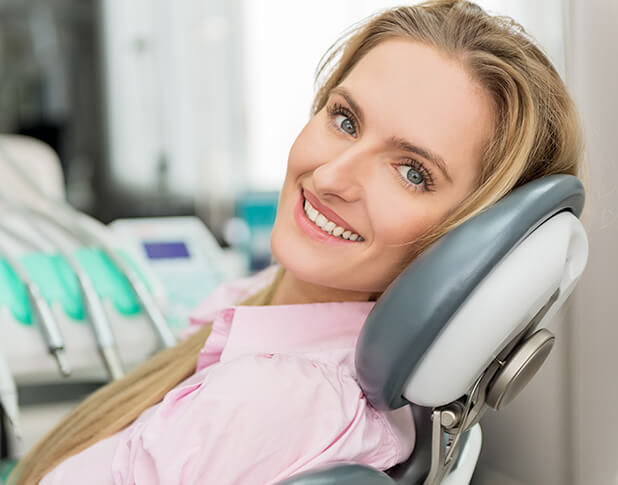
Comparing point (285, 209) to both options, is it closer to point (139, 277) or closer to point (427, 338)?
point (427, 338)

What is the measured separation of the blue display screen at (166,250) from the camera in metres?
1.56

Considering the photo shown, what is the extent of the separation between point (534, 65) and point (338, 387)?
38 cm

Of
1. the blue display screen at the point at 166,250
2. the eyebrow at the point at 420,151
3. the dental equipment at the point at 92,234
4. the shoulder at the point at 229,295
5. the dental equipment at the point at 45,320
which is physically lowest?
the blue display screen at the point at 166,250

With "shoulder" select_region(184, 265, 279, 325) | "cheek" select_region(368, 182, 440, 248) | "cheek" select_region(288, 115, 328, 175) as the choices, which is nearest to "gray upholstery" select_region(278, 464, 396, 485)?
"cheek" select_region(368, 182, 440, 248)

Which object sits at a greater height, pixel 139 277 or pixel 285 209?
pixel 285 209

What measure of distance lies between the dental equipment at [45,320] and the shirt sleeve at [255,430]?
49cm

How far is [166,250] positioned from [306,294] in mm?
837

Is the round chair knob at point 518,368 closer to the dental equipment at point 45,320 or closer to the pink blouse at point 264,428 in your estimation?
the pink blouse at point 264,428

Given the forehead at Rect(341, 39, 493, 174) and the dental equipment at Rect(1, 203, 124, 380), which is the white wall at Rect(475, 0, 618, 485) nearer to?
the forehead at Rect(341, 39, 493, 174)

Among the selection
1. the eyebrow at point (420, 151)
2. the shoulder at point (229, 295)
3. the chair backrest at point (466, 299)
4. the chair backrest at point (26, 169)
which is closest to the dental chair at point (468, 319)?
the chair backrest at point (466, 299)

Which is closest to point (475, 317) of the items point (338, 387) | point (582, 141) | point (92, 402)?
point (338, 387)

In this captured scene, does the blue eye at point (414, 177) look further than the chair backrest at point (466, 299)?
Yes

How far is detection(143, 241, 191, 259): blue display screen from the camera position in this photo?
5.13ft

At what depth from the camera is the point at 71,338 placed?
1.15 metres
